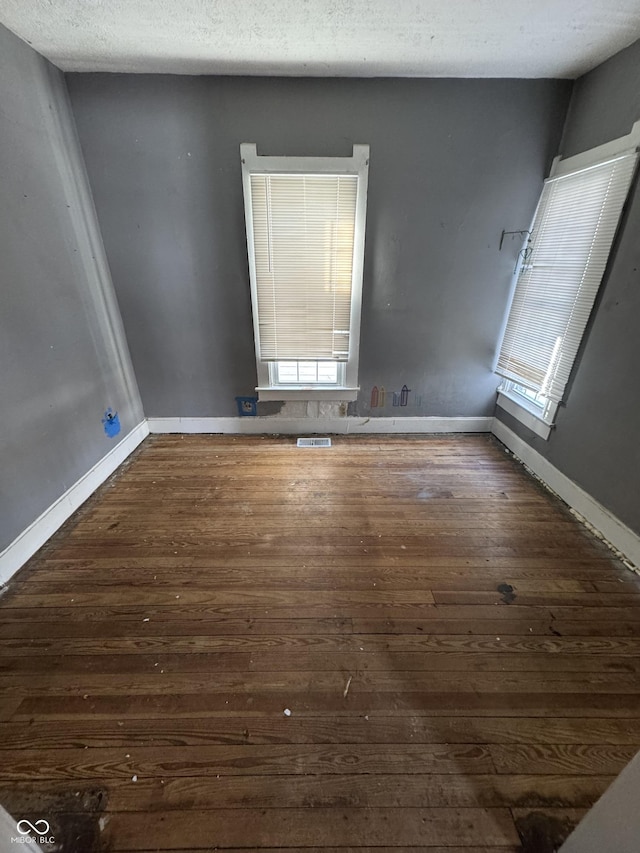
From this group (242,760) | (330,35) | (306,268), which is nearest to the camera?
(242,760)

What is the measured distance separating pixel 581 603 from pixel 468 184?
269 cm

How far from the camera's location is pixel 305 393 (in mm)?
2928

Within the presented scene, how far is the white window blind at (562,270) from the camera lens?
1.93 meters

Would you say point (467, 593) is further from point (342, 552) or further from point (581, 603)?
point (342, 552)

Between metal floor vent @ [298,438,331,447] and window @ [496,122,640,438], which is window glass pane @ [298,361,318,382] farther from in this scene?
window @ [496,122,640,438]

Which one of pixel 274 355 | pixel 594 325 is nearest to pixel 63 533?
pixel 274 355

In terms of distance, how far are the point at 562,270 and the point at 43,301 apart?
3.21 meters

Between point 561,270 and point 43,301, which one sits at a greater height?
point 561,270

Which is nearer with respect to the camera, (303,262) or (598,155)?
(598,155)

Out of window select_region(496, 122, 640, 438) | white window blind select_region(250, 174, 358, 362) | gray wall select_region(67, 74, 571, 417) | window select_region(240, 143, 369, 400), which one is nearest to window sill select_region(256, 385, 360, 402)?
window select_region(240, 143, 369, 400)

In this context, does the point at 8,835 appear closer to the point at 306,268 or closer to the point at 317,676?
the point at 317,676

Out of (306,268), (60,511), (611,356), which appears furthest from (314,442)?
(611,356)

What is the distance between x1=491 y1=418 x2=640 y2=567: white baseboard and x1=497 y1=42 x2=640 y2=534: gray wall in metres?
0.04

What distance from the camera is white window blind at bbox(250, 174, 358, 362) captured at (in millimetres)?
2352
